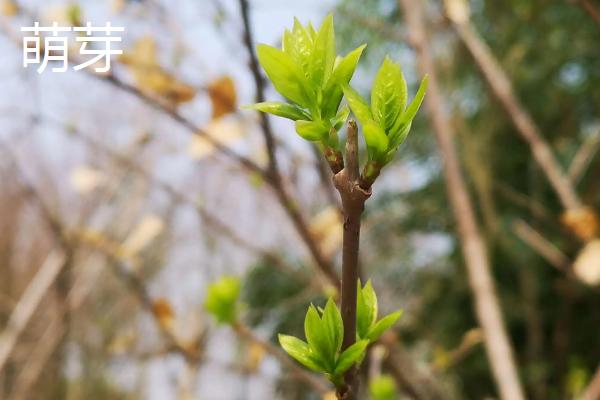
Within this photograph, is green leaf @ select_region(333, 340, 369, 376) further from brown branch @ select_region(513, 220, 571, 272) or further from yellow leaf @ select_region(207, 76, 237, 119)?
brown branch @ select_region(513, 220, 571, 272)

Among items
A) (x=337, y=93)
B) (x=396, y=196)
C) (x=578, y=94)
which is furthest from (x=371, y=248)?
(x=337, y=93)

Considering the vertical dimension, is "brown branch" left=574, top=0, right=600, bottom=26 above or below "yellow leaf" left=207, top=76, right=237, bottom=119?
above

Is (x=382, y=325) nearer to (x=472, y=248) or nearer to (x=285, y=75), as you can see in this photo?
(x=285, y=75)

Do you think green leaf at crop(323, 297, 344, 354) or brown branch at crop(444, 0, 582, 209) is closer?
green leaf at crop(323, 297, 344, 354)

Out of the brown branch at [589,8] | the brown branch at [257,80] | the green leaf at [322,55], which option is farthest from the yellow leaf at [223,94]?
the green leaf at [322,55]

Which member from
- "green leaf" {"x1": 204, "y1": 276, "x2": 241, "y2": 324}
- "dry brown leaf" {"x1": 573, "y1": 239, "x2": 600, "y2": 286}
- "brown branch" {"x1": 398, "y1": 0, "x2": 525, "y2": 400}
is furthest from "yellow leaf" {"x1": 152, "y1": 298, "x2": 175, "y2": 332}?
"dry brown leaf" {"x1": 573, "y1": 239, "x2": 600, "y2": 286}

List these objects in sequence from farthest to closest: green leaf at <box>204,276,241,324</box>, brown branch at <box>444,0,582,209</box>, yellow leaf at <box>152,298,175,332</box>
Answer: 1. brown branch at <box>444,0,582,209</box>
2. yellow leaf at <box>152,298,175,332</box>
3. green leaf at <box>204,276,241,324</box>

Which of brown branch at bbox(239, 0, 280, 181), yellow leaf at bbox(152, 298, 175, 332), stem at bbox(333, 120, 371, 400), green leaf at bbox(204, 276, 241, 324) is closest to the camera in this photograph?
stem at bbox(333, 120, 371, 400)

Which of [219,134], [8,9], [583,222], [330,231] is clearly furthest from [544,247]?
[8,9]
